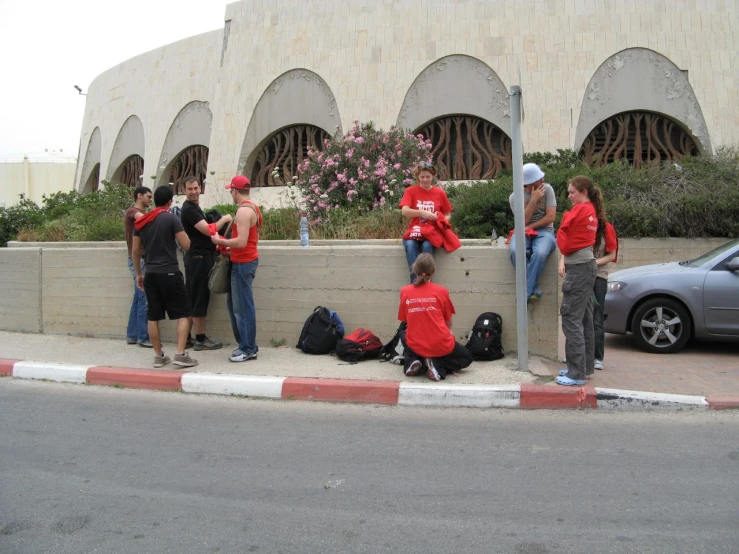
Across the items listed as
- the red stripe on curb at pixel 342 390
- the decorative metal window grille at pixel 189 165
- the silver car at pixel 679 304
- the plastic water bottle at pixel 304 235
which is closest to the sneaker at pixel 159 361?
the red stripe on curb at pixel 342 390

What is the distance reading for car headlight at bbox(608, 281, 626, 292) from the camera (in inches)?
306

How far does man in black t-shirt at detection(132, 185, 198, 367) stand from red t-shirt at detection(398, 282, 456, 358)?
95.6 inches

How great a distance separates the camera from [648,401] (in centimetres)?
539

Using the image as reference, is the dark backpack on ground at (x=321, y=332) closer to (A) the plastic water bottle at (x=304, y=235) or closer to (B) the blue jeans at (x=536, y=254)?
(A) the plastic water bottle at (x=304, y=235)

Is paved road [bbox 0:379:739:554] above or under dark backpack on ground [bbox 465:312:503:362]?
under

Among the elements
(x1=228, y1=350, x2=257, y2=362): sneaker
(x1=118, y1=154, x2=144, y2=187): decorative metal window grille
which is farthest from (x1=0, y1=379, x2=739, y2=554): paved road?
(x1=118, y1=154, x2=144, y2=187): decorative metal window grille

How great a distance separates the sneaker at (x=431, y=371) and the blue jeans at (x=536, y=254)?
4.45 feet

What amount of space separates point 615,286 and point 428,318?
10.3 ft

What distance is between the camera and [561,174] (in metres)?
12.9

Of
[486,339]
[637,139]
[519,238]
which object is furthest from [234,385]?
[637,139]

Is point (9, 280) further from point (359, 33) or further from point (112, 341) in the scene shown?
point (359, 33)

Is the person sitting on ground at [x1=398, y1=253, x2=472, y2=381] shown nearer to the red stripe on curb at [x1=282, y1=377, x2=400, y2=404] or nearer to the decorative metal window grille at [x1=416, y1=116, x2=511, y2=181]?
the red stripe on curb at [x1=282, y1=377, x2=400, y2=404]

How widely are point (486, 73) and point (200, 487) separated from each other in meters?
17.0

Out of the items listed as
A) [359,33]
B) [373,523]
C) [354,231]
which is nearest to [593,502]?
[373,523]
